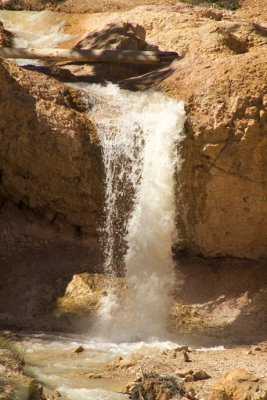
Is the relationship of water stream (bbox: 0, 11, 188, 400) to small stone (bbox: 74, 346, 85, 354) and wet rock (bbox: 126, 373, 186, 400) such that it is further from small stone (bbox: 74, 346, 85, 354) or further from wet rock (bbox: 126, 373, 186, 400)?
wet rock (bbox: 126, 373, 186, 400)

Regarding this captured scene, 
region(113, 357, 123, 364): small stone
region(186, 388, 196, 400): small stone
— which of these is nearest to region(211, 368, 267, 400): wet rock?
region(186, 388, 196, 400): small stone

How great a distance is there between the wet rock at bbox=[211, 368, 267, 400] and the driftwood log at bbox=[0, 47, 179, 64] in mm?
9167

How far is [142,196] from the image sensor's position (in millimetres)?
14648

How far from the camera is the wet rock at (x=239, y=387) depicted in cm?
866

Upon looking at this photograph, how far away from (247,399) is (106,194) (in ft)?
22.7

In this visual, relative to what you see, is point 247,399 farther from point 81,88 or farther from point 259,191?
point 81,88

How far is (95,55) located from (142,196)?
4044 millimetres

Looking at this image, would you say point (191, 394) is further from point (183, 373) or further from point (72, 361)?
point (72, 361)

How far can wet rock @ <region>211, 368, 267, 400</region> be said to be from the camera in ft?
28.4

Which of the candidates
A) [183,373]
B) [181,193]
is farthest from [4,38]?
[183,373]

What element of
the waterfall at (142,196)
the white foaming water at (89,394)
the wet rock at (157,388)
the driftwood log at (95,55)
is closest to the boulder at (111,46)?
the driftwood log at (95,55)

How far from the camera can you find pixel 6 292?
47.5ft

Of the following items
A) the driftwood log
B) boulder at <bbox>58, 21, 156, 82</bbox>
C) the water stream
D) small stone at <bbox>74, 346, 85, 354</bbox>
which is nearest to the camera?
small stone at <bbox>74, 346, 85, 354</bbox>

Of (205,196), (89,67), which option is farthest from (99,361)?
(89,67)
